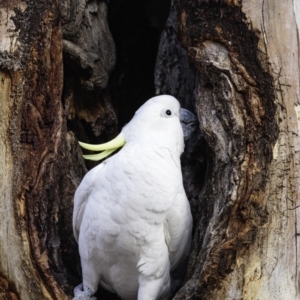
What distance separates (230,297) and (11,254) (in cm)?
84

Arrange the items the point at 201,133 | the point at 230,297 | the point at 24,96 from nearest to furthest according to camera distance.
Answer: the point at 230,297, the point at 24,96, the point at 201,133

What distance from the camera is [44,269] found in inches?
93.9

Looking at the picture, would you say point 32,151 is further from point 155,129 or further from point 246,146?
point 246,146

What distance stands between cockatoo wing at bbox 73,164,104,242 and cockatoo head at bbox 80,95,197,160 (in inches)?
5.0

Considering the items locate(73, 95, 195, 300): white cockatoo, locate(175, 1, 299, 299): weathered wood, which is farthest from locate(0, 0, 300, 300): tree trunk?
locate(73, 95, 195, 300): white cockatoo

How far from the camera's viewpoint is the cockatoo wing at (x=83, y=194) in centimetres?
248

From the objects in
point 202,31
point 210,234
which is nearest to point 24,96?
point 202,31

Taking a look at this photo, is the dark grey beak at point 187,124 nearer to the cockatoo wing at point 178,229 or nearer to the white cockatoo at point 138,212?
the white cockatoo at point 138,212

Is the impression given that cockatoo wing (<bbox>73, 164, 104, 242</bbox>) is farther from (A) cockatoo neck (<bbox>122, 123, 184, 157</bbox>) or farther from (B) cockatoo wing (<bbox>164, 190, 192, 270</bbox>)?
(B) cockatoo wing (<bbox>164, 190, 192, 270</bbox>)

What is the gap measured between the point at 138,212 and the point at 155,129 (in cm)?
38

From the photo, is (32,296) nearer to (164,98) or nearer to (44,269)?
(44,269)

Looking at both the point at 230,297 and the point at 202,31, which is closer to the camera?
the point at 230,297

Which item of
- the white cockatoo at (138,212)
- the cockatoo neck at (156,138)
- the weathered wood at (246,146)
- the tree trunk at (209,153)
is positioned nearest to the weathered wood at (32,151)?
the tree trunk at (209,153)

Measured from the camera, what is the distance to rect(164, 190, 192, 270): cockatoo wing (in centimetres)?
240
